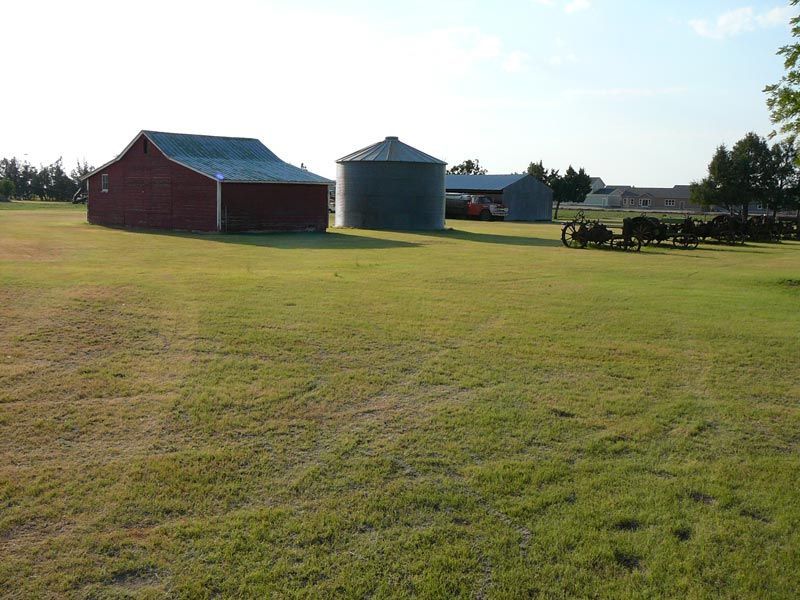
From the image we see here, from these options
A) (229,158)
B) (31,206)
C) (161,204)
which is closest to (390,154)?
(229,158)

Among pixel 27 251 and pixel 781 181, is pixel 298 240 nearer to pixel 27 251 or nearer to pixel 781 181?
pixel 27 251

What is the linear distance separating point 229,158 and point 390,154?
29.6 ft

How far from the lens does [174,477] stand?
5875mm

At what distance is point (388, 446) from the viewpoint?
6.55 meters

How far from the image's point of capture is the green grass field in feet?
15.5

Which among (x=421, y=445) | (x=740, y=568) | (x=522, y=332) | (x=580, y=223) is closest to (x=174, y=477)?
(x=421, y=445)

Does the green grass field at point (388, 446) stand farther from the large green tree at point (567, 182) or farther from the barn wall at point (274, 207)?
the large green tree at point (567, 182)

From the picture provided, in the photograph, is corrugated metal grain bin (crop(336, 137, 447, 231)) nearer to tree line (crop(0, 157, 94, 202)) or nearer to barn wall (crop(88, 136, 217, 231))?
barn wall (crop(88, 136, 217, 231))

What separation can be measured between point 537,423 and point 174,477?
10.5ft

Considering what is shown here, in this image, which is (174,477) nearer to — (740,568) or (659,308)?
(740,568)

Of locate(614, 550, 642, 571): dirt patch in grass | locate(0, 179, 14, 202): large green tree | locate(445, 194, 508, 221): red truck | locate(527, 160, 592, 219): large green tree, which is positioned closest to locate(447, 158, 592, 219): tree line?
locate(527, 160, 592, 219): large green tree

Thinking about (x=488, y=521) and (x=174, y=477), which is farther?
(x=174, y=477)

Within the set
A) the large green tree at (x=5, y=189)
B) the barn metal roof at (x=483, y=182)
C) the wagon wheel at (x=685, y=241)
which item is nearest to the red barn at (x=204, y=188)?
the wagon wheel at (x=685, y=241)

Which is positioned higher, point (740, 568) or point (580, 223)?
point (580, 223)
